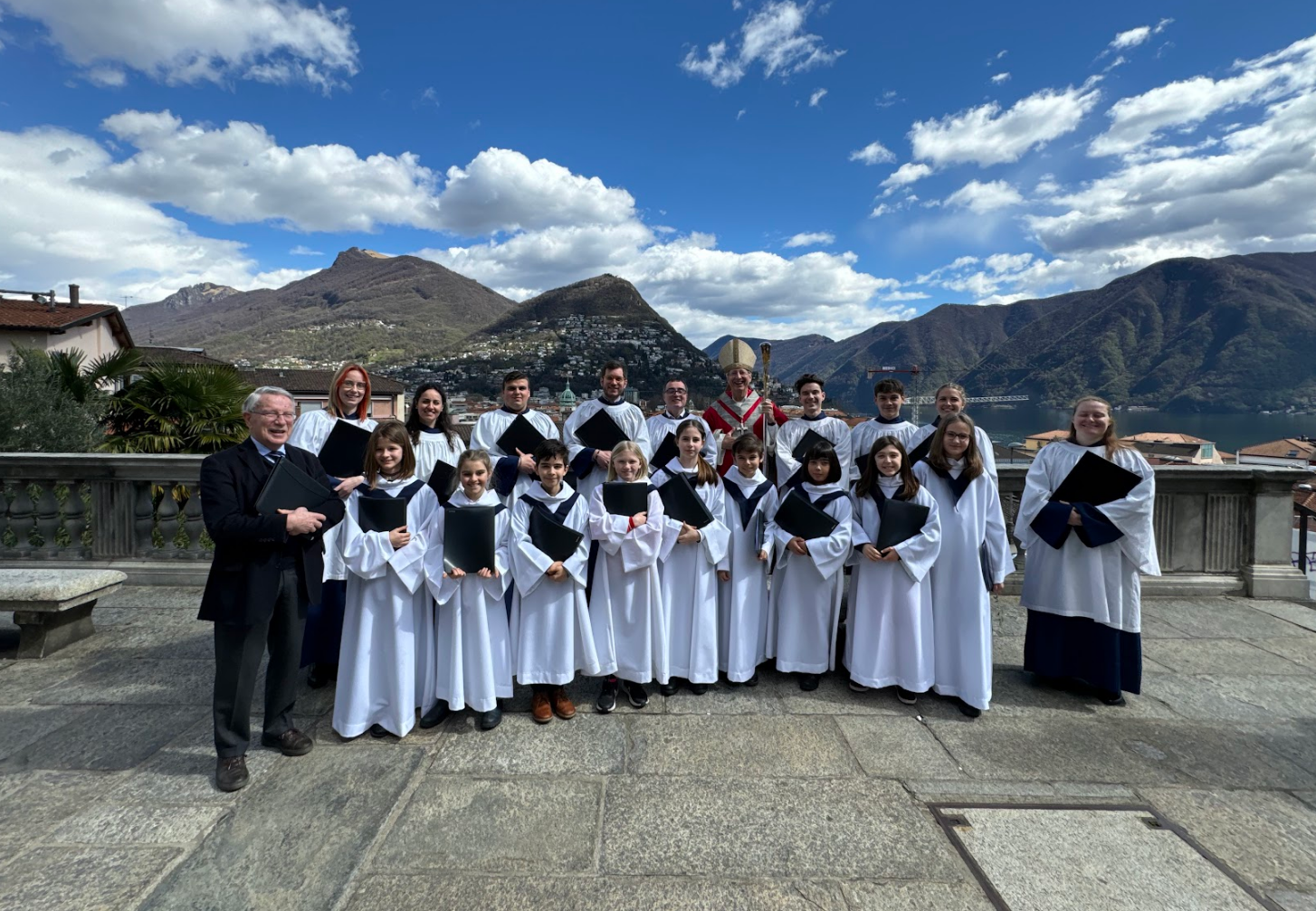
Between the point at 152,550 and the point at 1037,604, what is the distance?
7.97 m

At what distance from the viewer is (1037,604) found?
14.3ft

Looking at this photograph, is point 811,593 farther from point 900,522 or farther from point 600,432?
point 600,432

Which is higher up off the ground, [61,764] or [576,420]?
[576,420]

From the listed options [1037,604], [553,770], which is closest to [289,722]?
[553,770]

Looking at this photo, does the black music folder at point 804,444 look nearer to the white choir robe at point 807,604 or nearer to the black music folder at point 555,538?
the white choir robe at point 807,604

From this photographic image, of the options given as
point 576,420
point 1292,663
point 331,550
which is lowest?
point 1292,663

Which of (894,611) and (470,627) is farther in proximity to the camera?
(894,611)

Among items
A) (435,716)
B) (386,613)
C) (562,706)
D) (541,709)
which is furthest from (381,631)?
(562,706)

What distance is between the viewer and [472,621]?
3719mm

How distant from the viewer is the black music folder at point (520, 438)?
493 centimetres

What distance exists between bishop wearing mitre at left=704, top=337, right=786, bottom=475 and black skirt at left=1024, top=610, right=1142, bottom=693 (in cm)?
236

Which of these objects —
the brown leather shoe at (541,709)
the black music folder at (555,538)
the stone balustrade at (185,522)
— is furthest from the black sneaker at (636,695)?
the stone balustrade at (185,522)

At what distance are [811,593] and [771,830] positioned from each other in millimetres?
1851

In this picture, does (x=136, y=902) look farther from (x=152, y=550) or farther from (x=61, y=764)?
(x=152, y=550)
